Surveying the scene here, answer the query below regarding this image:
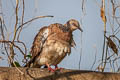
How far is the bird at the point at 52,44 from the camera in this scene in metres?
4.27

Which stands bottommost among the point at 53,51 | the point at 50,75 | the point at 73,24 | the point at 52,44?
the point at 50,75

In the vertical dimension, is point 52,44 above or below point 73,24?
below

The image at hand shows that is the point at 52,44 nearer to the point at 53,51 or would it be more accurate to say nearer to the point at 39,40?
the point at 53,51

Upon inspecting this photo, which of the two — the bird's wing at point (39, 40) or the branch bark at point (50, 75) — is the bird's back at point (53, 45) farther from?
the branch bark at point (50, 75)

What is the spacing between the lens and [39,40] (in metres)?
4.38

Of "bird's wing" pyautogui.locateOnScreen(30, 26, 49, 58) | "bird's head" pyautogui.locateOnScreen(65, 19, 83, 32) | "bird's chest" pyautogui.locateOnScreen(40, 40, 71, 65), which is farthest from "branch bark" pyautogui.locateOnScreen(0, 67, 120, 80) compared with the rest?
"bird's head" pyautogui.locateOnScreen(65, 19, 83, 32)

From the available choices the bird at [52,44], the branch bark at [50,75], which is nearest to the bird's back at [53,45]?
the bird at [52,44]

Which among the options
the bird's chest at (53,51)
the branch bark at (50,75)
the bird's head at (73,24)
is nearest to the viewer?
the branch bark at (50,75)

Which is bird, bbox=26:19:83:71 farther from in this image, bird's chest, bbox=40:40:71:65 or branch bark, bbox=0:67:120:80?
branch bark, bbox=0:67:120:80

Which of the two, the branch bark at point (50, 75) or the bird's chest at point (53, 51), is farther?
the bird's chest at point (53, 51)

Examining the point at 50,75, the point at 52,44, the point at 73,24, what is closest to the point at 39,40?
the point at 52,44

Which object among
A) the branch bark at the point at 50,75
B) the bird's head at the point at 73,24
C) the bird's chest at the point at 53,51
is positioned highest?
the bird's head at the point at 73,24

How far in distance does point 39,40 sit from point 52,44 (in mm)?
244

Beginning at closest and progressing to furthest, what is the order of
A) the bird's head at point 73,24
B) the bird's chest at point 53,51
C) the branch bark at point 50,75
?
the branch bark at point 50,75, the bird's chest at point 53,51, the bird's head at point 73,24
